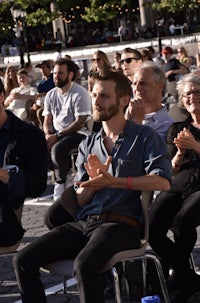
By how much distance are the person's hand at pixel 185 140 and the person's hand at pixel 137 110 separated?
43.4 inches

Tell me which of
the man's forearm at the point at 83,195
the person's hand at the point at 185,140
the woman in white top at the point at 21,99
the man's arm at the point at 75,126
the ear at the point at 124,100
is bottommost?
the woman in white top at the point at 21,99

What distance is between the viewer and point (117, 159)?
5.87 metres

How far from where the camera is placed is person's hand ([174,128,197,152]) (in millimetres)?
6312

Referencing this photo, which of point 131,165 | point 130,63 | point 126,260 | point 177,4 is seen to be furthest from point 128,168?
point 177,4

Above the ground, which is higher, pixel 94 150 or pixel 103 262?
pixel 94 150

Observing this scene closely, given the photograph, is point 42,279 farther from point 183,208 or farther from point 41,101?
point 41,101

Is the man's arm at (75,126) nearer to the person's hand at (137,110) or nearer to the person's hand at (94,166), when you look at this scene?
the person's hand at (137,110)

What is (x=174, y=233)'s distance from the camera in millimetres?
6402

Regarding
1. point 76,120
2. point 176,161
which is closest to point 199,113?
point 176,161

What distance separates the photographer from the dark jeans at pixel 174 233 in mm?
6352

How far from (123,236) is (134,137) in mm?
658

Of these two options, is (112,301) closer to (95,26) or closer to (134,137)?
(134,137)

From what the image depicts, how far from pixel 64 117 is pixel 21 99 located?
11.7 feet

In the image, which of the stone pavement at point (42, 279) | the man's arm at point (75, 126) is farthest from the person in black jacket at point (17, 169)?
the man's arm at point (75, 126)
